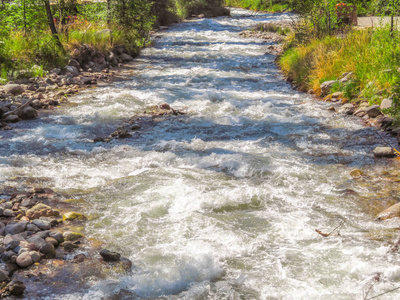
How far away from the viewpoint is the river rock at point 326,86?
33.0 ft

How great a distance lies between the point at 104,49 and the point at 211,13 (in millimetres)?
23465

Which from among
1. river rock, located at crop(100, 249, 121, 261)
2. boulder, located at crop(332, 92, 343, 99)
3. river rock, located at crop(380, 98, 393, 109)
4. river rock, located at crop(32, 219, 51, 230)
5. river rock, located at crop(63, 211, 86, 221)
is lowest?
river rock, located at crop(100, 249, 121, 261)

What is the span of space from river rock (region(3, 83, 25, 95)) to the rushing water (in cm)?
140

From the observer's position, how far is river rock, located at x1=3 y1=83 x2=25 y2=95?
9625 millimetres

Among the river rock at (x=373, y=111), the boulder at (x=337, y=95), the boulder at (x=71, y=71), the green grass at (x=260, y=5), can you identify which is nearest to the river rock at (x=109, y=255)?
the river rock at (x=373, y=111)

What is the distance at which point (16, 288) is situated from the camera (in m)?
3.27

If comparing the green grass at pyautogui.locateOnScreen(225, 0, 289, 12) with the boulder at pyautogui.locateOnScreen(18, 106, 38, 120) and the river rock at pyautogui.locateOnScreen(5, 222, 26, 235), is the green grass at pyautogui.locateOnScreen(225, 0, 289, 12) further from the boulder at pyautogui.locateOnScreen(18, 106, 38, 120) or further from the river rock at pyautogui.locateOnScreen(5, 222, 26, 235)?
the river rock at pyautogui.locateOnScreen(5, 222, 26, 235)

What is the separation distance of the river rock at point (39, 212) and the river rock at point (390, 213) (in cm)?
379

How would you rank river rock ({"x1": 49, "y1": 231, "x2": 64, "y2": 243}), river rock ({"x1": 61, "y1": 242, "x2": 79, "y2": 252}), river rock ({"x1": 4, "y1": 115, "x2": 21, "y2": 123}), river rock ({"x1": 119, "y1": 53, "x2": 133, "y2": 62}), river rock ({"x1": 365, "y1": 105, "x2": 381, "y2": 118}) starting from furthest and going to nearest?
river rock ({"x1": 119, "y1": 53, "x2": 133, "y2": 62}) → river rock ({"x1": 4, "y1": 115, "x2": 21, "y2": 123}) → river rock ({"x1": 365, "y1": 105, "x2": 381, "y2": 118}) → river rock ({"x1": 49, "y1": 231, "x2": 64, "y2": 243}) → river rock ({"x1": 61, "y1": 242, "x2": 79, "y2": 252})

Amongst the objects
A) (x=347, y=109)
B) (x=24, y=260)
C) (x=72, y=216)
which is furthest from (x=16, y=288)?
(x=347, y=109)

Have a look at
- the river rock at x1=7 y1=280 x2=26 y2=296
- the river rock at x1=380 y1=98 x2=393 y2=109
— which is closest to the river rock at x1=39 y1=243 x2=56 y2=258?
the river rock at x1=7 y1=280 x2=26 y2=296

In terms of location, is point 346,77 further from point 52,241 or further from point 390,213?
point 52,241

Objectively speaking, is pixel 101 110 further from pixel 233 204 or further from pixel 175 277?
pixel 175 277

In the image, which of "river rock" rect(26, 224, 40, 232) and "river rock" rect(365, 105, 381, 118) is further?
"river rock" rect(365, 105, 381, 118)
